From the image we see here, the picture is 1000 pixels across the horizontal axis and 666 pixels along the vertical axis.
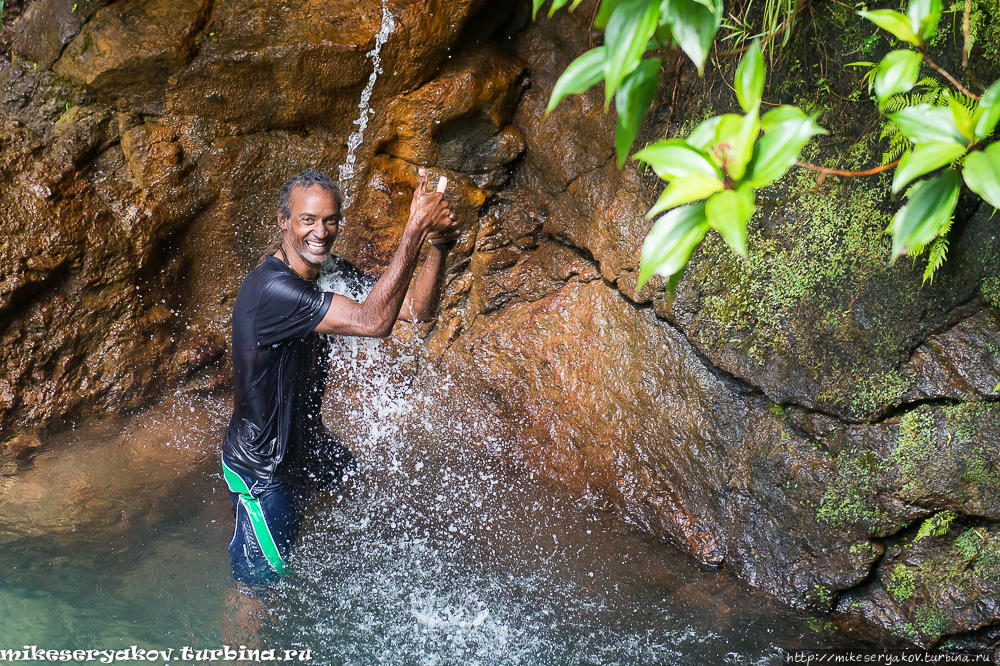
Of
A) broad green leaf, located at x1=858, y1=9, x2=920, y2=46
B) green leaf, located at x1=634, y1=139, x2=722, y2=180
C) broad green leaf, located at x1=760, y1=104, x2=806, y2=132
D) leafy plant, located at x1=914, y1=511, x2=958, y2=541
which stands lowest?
leafy plant, located at x1=914, y1=511, x2=958, y2=541

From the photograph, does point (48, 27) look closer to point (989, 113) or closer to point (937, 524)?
point (989, 113)

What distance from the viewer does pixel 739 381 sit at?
314 centimetres

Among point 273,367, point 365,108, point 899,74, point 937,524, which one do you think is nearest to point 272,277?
point 273,367

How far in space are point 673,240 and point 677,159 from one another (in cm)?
13

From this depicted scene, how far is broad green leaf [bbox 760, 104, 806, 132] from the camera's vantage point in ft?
3.36

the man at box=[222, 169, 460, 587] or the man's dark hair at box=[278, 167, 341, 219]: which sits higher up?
the man's dark hair at box=[278, 167, 341, 219]

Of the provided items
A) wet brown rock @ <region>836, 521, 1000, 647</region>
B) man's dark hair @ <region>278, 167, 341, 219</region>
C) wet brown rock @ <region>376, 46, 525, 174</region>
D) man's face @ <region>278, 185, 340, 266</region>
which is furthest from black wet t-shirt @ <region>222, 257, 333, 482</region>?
wet brown rock @ <region>836, 521, 1000, 647</region>

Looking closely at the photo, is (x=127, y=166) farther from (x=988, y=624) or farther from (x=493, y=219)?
(x=988, y=624)

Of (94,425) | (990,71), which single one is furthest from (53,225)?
(990,71)

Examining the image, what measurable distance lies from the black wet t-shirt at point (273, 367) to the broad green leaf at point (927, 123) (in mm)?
2086

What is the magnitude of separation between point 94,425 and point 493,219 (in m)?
2.71

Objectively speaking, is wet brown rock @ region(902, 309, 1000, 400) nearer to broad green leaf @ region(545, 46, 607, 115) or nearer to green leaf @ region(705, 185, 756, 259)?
green leaf @ region(705, 185, 756, 259)

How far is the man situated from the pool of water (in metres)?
0.32

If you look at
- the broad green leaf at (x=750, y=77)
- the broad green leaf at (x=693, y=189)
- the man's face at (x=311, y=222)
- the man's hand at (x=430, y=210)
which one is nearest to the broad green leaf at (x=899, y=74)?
the broad green leaf at (x=750, y=77)
